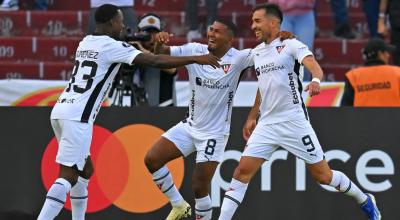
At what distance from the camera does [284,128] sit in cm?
1088

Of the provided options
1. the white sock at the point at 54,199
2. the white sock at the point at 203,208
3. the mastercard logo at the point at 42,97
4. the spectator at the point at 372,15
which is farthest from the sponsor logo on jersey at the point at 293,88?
the spectator at the point at 372,15

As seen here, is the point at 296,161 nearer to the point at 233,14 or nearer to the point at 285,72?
the point at 285,72

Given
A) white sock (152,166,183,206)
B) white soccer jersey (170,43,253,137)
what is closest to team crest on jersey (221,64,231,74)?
white soccer jersey (170,43,253,137)

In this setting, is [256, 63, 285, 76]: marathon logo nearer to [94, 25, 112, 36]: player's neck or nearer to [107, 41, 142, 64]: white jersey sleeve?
[107, 41, 142, 64]: white jersey sleeve

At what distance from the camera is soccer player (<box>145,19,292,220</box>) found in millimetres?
11398

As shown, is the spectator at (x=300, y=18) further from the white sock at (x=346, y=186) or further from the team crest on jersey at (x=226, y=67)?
the white sock at (x=346, y=186)

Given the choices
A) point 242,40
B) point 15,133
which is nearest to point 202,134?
point 15,133

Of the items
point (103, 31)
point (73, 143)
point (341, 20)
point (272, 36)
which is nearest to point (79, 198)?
point (73, 143)

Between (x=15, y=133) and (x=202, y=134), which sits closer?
(x=202, y=134)

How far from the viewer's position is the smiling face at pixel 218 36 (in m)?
11.4

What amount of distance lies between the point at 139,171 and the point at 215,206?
882mm

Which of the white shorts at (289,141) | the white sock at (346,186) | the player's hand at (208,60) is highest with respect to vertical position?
the player's hand at (208,60)

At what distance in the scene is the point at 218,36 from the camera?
11422 millimetres

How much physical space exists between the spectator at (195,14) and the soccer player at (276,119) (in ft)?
14.9
